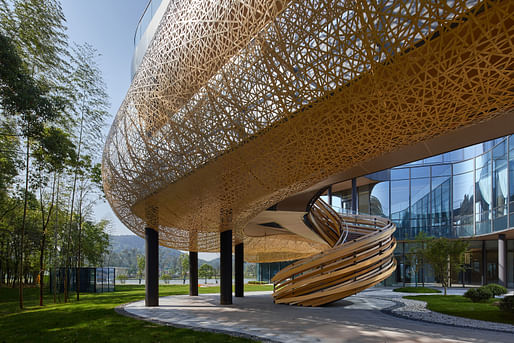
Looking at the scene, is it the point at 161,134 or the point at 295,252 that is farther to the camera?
the point at 295,252

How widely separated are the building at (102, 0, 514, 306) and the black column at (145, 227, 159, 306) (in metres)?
0.05

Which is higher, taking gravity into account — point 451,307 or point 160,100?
point 160,100

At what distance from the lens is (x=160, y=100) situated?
27.6ft

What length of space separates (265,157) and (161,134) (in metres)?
2.52

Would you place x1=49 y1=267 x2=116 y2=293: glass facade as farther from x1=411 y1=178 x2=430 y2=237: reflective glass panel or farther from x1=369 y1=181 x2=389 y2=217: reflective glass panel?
x1=411 y1=178 x2=430 y2=237: reflective glass panel

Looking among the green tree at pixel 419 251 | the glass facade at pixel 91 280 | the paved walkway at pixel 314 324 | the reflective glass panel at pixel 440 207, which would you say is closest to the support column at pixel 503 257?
the reflective glass panel at pixel 440 207

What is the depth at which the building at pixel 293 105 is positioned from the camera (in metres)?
4.93

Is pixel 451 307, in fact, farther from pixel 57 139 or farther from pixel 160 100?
pixel 57 139

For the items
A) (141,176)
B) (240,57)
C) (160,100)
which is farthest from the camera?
(141,176)

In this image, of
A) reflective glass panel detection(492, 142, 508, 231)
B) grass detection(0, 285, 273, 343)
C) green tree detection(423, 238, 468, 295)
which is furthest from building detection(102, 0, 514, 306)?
reflective glass panel detection(492, 142, 508, 231)

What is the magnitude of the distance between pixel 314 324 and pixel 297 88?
5321mm

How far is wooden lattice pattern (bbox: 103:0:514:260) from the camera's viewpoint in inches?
190

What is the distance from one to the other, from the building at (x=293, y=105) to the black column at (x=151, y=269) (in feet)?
0.15

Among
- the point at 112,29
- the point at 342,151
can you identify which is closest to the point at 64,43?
the point at 112,29
